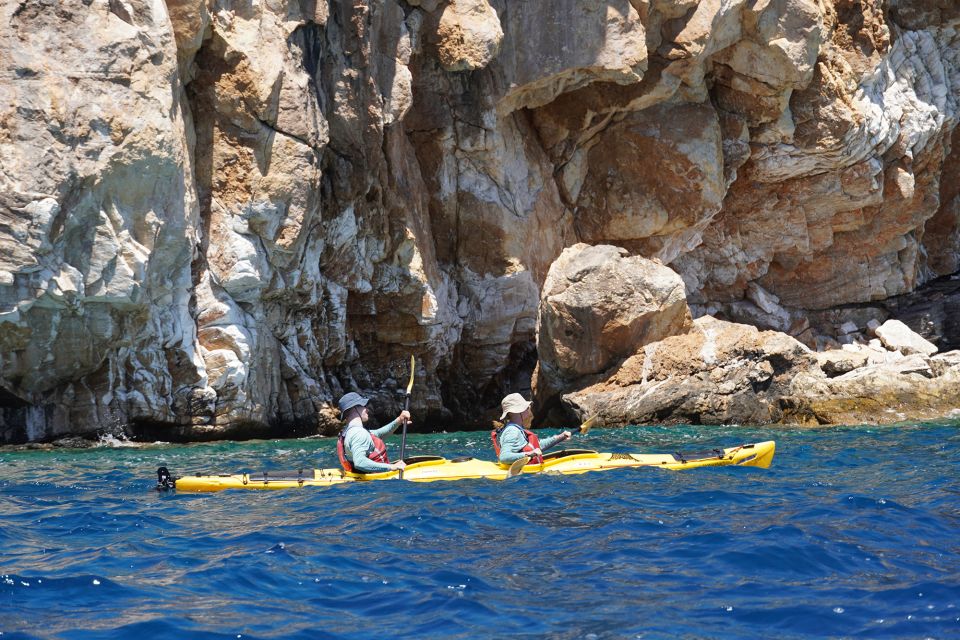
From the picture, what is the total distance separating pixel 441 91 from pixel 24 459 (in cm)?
1031

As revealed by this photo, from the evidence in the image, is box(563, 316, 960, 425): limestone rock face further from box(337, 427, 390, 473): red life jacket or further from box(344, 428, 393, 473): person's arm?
box(344, 428, 393, 473): person's arm

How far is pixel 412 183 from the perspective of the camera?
19000 mm

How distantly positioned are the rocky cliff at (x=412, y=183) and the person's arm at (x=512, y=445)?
561cm

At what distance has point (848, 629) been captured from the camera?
15.5 feet

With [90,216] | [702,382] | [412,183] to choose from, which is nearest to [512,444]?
[90,216]

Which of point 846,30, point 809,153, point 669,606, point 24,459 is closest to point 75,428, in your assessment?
point 24,459

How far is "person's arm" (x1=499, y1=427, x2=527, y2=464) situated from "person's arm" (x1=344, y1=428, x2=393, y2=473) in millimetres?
1133

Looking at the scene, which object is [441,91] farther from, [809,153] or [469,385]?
[809,153]

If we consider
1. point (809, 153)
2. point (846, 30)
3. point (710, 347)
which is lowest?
point (710, 347)

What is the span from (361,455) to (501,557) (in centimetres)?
354

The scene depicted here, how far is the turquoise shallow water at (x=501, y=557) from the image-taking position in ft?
16.0

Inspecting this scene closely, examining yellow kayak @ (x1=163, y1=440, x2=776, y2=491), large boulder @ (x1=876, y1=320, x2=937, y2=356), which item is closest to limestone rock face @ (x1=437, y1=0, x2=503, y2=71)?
yellow kayak @ (x1=163, y1=440, x2=776, y2=491)

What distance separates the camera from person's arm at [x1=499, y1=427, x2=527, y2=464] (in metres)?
9.95

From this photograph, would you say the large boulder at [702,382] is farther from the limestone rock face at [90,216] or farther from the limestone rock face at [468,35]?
the limestone rock face at [90,216]
